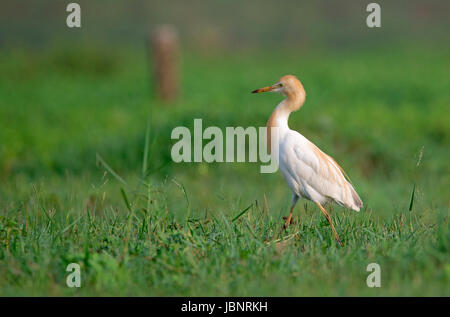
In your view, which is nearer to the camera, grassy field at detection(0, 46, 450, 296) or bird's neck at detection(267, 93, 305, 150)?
grassy field at detection(0, 46, 450, 296)

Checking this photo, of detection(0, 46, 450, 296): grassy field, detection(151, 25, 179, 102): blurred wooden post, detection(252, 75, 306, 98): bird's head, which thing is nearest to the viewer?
detection(0, 46, 450, 296): grassy field

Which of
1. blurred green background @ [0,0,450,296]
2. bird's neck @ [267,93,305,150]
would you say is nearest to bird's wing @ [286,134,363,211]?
bird's neck @ [267,93,305,150]

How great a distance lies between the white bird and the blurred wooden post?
8017 millimetres

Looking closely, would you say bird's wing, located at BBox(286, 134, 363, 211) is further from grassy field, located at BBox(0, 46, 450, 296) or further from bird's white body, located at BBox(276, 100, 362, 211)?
grassy field, located at BBox(0, 46, 450, 296)

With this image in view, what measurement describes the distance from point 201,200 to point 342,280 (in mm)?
3458

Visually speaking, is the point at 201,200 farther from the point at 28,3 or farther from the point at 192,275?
the point at 28,3

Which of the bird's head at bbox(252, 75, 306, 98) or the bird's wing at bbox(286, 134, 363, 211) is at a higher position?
the bird's head at bbox(252, 75, 306, 98)

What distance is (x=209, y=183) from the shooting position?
7.91m

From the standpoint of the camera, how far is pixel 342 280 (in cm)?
371

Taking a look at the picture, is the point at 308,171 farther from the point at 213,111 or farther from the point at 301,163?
the point at 213,111

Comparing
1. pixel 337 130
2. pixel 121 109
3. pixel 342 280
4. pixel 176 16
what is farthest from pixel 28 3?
pixel 342 280

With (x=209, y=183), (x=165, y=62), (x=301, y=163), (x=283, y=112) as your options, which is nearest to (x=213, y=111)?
(x=209, y=183)

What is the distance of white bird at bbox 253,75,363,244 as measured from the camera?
14.8ft
